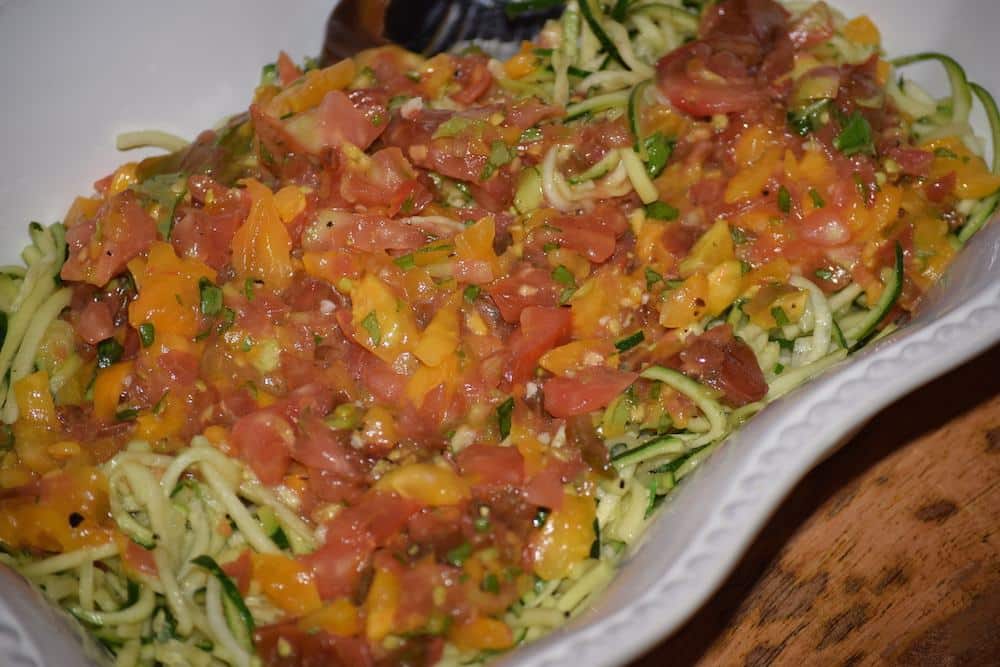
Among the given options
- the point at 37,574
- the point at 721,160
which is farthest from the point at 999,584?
the point at 37,574

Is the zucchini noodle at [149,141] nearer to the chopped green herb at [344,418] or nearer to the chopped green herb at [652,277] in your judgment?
the chopped green herb at [344,418]

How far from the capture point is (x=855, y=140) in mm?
4457

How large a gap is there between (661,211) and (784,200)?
0.53 meters

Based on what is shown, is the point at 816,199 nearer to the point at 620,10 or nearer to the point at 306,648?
the point at 620,10

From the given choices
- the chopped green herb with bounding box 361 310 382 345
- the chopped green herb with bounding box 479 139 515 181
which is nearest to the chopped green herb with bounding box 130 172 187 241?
the chopped green herb with bounding box 361 310 382 345

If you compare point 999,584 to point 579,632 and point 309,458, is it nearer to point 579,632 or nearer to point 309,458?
point 579,632

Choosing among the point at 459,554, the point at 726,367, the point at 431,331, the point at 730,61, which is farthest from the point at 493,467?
the point at 730,61

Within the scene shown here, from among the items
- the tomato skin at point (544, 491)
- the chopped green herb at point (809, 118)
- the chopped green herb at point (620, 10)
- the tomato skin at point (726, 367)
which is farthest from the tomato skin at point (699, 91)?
the tomato skin at point (544, 491)

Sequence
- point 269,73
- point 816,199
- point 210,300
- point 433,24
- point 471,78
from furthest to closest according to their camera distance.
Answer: point 433,24, point 269,73, point 471,78, point 816,199, point 210,300

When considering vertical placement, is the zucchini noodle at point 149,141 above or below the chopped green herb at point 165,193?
above

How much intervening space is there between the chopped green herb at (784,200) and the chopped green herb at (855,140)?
349mm

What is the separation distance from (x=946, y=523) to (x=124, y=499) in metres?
3.55

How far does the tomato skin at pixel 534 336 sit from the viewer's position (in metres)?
4.01

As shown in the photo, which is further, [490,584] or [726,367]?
[726,367]
